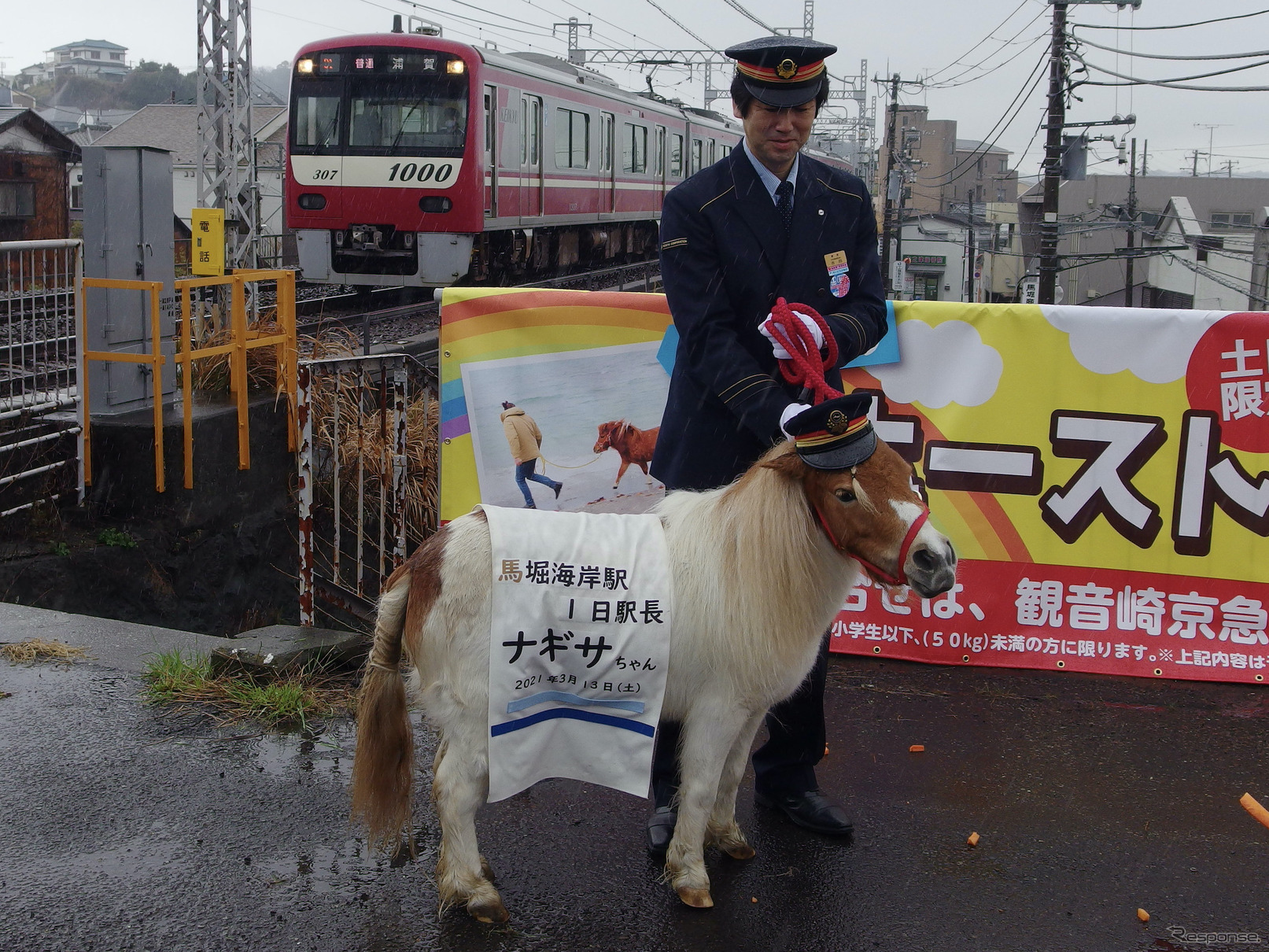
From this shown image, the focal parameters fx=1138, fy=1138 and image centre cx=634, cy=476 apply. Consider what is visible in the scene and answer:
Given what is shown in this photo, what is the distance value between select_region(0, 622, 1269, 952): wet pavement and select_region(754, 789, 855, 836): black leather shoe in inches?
1.9

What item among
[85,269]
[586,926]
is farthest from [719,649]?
[85,269]

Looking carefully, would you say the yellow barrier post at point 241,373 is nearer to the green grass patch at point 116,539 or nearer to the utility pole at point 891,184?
the green grass patch at point 116,539

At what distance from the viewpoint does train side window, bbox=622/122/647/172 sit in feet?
73.3

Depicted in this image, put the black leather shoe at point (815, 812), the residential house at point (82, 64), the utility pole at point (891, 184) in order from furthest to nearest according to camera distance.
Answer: the residential house at point (82, 64), the utility pole at point (891, 184), the black leather shoe at point (815, 812)

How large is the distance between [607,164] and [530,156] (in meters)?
3.99

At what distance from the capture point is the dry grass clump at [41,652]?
4621 mm

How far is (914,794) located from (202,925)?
223 centimetres

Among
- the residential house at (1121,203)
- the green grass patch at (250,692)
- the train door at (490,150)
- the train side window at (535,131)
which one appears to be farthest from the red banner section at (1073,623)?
the residential house at (1121,203)

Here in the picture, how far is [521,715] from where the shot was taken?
2.95m

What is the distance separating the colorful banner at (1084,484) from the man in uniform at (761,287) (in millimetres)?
1516

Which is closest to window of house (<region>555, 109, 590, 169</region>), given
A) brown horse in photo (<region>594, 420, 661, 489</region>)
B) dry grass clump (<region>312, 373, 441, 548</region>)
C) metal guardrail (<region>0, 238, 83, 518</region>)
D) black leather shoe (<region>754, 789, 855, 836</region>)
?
metal guardrail (<region>0, 238, 83, 518</region>)

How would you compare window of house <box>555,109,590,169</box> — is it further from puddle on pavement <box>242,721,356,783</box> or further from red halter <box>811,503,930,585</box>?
red halter <box>811,503,930,585</box>

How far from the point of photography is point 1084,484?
489 centimetres

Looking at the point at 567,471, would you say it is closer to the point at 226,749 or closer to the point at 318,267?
the point at 226,749
